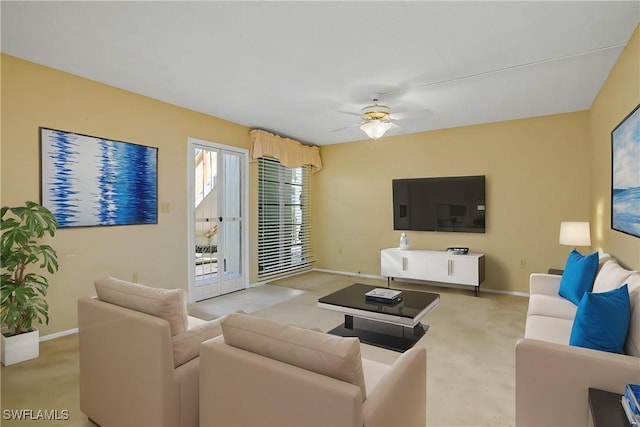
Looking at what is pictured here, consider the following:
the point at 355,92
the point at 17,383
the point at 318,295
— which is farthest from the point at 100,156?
the point at 318,295

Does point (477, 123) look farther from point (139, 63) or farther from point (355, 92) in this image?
point (139, 63)

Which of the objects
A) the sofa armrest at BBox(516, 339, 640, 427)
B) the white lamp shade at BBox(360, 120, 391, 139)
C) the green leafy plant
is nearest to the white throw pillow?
the sofa armrest at BBox(516, 339, 640, 427)

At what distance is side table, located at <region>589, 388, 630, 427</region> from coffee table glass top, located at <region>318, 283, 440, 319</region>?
1.34 metres

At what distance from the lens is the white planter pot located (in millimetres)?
2652

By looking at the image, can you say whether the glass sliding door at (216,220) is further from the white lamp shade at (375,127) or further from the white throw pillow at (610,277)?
the white throw pillow at (610,277)

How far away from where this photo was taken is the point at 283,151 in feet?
19.3

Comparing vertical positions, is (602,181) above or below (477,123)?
below

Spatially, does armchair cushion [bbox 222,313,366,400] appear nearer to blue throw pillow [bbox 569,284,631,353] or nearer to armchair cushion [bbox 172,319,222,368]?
armchair cushion [bbox 172,319,222,368]

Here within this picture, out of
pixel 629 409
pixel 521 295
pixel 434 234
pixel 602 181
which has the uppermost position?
pixel 602 181

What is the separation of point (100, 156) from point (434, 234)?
484cm

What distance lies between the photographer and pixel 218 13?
229 cm

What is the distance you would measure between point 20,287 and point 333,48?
3174 millimetres

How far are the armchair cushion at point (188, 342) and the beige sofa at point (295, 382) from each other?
207 millimetres
